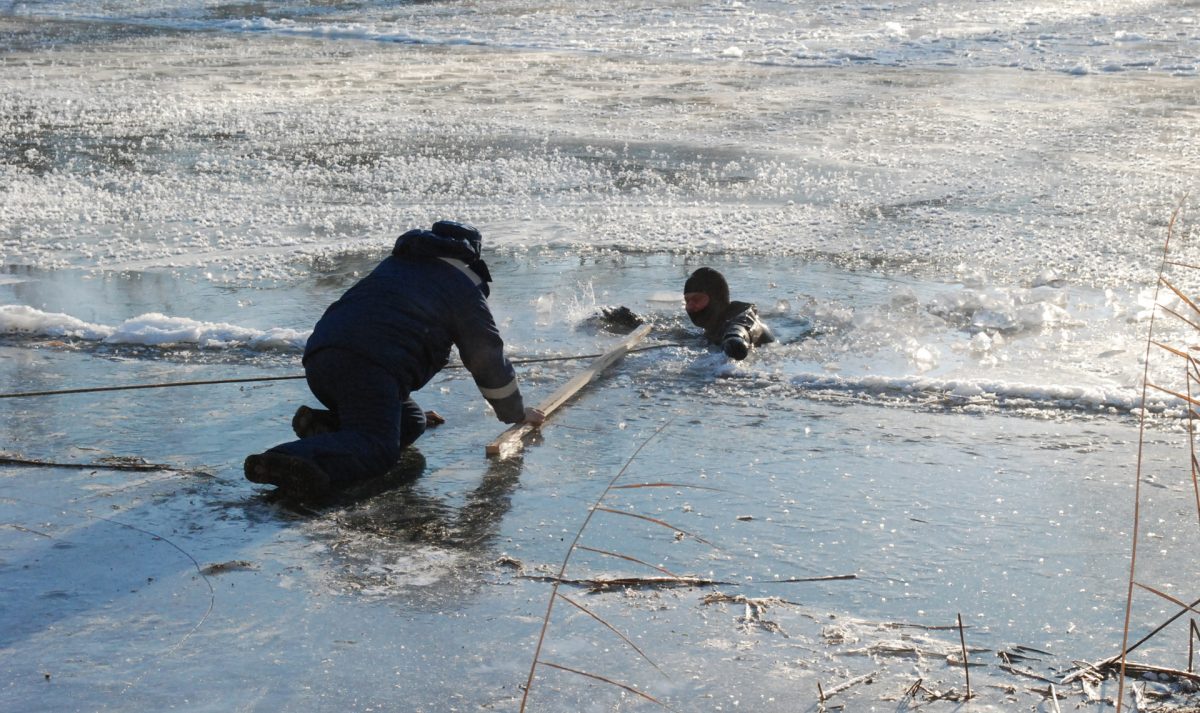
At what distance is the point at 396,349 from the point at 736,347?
1.96 metres

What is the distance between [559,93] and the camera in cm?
1549

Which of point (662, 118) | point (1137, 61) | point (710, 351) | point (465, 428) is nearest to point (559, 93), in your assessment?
point (662, 118)

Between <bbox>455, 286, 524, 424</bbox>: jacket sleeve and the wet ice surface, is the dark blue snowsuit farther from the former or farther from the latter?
the wet ice surface

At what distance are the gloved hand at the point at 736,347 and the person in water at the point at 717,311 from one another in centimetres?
12

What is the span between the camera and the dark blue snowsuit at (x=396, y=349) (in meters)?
4.45

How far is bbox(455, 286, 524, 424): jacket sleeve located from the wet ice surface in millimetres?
247

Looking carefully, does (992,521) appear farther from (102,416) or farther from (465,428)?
(102,416)

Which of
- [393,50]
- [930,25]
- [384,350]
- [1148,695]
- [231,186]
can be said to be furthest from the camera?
[930,25]

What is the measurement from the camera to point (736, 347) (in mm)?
5977

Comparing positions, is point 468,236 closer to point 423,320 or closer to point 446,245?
point 446,245

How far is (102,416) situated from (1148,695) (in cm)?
416

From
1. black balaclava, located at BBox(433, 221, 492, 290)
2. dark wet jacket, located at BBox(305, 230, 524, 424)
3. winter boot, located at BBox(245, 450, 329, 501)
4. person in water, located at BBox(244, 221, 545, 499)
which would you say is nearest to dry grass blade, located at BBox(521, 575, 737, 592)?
winter boot, located at BBox(245, 450, 329, 501)

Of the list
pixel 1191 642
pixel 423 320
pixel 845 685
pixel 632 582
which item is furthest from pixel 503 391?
pixel 1191 642

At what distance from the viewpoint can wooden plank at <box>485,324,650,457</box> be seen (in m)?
4.80
